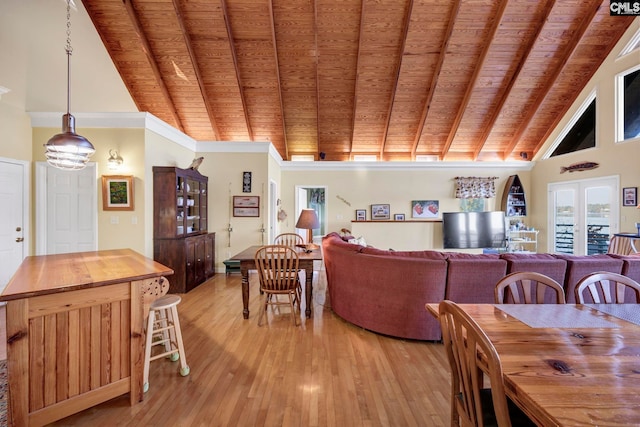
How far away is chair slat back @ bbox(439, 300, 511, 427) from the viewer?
906 millimetres

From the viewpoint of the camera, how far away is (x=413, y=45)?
4871 millimetres

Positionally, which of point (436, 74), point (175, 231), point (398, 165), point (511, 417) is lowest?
point (511, 417)

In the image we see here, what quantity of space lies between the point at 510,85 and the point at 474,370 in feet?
Result: 20.8

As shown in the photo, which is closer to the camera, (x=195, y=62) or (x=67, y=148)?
(x=67, y=148)

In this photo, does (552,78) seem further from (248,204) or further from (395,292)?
(248,204)

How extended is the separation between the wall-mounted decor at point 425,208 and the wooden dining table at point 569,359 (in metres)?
5.70

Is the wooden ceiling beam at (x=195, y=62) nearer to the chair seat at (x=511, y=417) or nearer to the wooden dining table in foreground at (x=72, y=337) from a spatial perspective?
the wooden dining table in foreground at (x=72, y=337)

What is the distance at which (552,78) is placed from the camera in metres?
5.35

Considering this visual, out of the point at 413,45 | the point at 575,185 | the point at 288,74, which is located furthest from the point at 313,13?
the point at 575,185

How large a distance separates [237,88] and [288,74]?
1.08 meters

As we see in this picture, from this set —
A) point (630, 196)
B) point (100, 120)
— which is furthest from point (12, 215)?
point (630, 196)

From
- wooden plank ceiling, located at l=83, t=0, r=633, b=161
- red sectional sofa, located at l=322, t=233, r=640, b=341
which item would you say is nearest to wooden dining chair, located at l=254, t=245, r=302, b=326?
red sectional sofa, located at l=322, t=233, r=640, b=341

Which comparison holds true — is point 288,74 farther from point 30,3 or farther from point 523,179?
point 523,179
